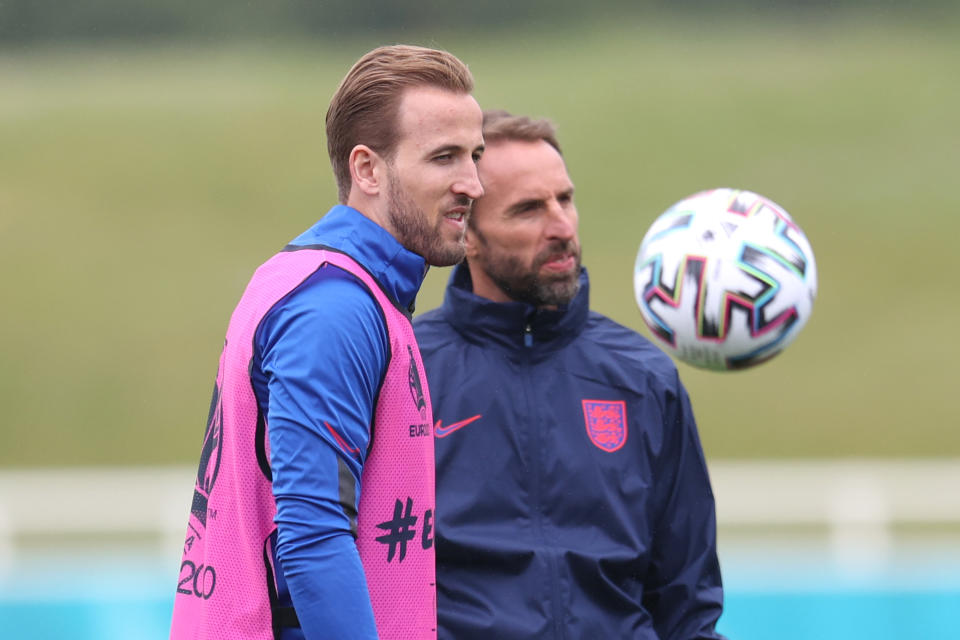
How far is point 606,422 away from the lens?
333 cm

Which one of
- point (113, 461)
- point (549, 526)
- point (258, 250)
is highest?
point (258, 250)

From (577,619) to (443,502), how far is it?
431mm

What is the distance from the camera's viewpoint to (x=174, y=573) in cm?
891

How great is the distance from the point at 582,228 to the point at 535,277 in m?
21.8

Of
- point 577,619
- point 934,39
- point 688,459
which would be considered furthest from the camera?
point 934,39

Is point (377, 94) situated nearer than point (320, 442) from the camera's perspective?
No

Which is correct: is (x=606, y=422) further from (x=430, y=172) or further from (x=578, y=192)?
(x=578, y=192)

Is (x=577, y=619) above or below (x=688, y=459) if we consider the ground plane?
below

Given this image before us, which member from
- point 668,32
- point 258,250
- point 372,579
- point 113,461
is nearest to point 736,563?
point 372,579

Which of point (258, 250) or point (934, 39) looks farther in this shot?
point (934, 39)

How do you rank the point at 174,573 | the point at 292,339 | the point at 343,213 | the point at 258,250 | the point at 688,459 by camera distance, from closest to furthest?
the point at 292,339
the point at 343,213
the point at 688,459
the point at 174,573
the point at 258,250

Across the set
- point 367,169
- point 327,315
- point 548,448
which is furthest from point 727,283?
point 327,315

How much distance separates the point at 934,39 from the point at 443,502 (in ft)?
108

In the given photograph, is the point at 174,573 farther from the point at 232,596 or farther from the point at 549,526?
the point at 232,596
